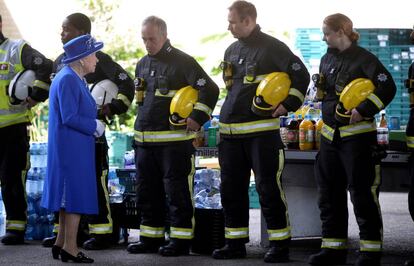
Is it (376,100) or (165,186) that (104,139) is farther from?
(376,100)

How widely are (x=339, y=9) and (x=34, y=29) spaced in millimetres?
5751

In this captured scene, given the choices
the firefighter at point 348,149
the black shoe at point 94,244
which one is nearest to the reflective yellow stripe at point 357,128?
the firefighter at point 348,149

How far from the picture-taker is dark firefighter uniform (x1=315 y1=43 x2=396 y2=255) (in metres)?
7.35

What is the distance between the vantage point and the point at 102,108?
27.8 feet

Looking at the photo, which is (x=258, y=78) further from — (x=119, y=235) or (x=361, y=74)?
(x=119, y=235)

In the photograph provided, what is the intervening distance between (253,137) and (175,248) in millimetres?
1170

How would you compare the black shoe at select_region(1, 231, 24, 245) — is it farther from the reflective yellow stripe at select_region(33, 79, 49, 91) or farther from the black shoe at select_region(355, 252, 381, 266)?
Result: the black shoe at select_region(355, 252, 381, 266)

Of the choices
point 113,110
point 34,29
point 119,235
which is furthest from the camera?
point 34,29

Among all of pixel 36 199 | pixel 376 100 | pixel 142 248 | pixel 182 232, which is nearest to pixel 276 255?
pixel 182 232

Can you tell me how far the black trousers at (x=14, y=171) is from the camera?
28.9 feet

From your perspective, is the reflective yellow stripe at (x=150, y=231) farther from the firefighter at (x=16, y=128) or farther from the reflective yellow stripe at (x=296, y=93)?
the reflective yellow stripe at (x=296, y=93)

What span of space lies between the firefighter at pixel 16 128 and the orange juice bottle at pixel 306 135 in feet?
7.50

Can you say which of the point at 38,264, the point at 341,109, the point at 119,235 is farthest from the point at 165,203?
the point at 341,109

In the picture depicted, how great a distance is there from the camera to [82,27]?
8445 millimetres
